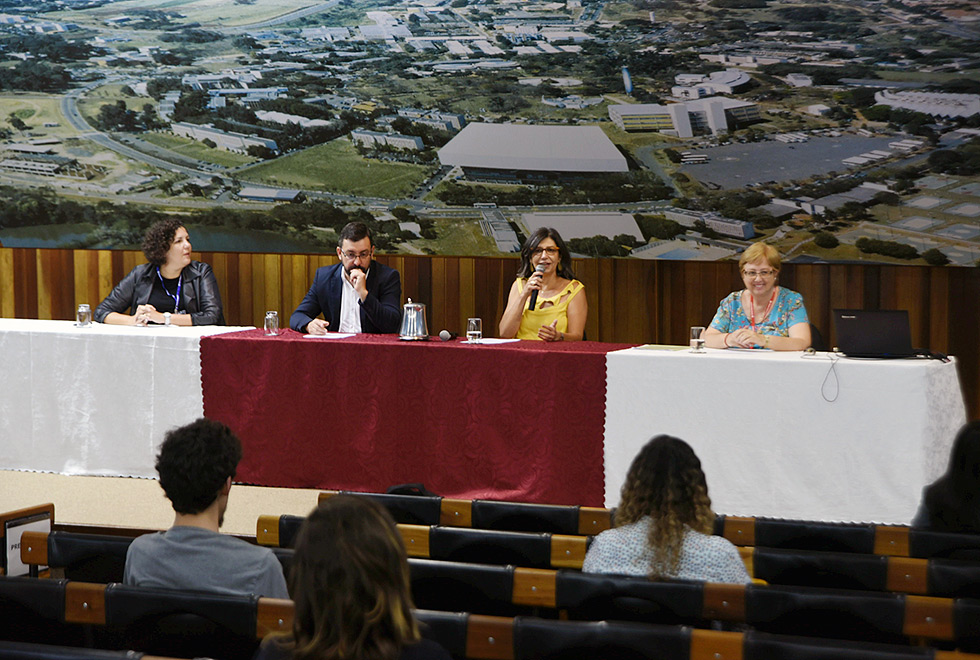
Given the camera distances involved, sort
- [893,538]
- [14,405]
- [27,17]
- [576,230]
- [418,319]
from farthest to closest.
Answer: [27,17]
[576,230]
[14,405]
[418,319]
[893,538]

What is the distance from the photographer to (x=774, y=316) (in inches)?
168

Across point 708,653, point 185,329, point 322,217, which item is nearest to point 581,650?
point 708,653

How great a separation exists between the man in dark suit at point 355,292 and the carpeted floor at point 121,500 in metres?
Result: 0.81

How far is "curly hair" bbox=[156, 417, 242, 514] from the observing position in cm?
198

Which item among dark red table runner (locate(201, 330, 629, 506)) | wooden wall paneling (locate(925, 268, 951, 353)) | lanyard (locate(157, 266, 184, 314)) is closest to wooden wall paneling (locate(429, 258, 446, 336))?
lanyard (locate(157, 266, 184, 314))

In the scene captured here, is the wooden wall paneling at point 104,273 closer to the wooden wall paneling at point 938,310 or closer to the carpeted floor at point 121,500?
the carpeted floor at point 121,500

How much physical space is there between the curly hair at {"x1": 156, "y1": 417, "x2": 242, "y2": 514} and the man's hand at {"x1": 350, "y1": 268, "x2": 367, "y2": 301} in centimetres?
272

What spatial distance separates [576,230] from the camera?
5.75 metres

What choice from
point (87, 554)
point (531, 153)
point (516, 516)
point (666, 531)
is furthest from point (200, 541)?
point (531, 153)

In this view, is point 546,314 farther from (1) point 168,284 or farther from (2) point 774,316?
(1) point 168,284

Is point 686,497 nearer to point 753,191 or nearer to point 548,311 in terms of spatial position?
point 548,311

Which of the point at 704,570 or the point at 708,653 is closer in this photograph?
the point at 708,653

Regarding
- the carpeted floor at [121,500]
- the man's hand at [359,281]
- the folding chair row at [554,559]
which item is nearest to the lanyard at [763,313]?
the man's hand at [359,281]

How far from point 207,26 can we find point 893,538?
16.0 ft
